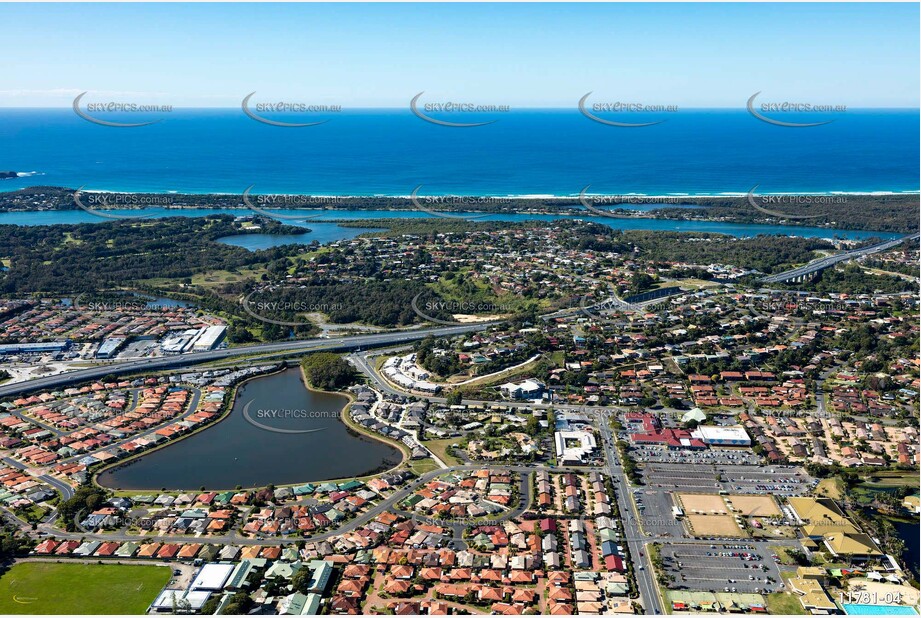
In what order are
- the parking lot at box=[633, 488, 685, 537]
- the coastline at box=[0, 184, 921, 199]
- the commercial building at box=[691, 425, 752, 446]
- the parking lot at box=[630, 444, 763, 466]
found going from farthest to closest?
the coastline at box=[0, 184, 921, 199] → the commercial building at box=[691, 425, 752, 446] → the parking lot at box=[630, 444, 763, 466] → the parking lot at box=[633, 488, 685, 537]

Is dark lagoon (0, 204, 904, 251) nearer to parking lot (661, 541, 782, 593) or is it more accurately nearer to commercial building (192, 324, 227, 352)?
commercial building (192, 324, 227, 352)

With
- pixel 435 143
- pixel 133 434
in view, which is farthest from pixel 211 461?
pixel 435 143

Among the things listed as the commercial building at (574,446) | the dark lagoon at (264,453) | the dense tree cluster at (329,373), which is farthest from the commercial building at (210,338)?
the commercial building at (574,446)

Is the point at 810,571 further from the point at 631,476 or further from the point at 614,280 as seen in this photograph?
the point at 614,280

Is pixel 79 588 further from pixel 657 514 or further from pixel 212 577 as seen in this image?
pixel 657 514

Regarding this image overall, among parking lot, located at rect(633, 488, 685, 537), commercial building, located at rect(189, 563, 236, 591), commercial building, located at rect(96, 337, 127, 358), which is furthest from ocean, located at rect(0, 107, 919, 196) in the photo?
commercial building, located at rect(189, 563, 236, 591)

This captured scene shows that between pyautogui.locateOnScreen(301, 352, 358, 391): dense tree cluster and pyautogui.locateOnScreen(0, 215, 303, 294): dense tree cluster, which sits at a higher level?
pyautogui.locateOnScreen(0, 215, 303, 294): dense tree cluster

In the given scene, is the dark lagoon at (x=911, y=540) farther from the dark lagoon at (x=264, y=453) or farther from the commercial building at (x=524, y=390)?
the dark lagoon at (x=264, y=453)
